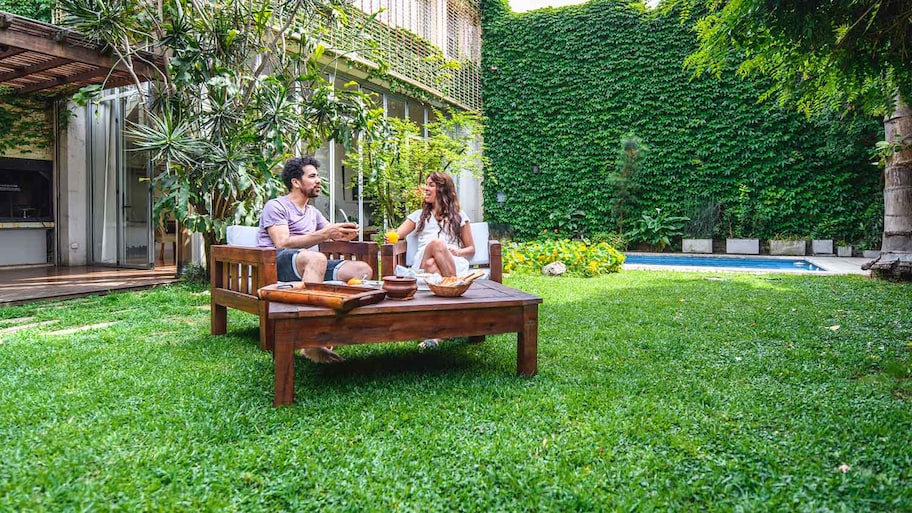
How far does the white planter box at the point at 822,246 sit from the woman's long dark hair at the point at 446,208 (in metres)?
8.97

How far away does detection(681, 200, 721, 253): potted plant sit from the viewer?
10562 mm

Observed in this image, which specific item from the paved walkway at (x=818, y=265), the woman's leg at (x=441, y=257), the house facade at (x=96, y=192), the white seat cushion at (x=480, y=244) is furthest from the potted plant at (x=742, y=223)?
the woman's leg at (x=441, y=257)

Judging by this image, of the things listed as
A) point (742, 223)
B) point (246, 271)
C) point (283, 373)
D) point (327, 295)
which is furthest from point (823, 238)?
point (283, 373)

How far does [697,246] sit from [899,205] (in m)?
4.98

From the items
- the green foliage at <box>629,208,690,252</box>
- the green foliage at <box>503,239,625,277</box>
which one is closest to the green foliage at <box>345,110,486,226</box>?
the green foliage at <box>503,239,625,277</box>

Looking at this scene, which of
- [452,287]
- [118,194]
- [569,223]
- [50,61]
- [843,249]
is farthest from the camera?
[569,223]

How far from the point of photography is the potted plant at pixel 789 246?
9906mm

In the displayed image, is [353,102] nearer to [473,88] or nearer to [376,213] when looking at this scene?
[376,213]

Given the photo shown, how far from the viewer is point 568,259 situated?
6945mm

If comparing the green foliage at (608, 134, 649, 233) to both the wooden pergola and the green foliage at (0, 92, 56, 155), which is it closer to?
the wooden pergola

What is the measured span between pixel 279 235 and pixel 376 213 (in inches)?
198

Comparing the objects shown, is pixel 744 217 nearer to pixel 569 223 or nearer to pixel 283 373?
pixel 569 223

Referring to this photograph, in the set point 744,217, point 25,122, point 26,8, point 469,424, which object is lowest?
point 469,424

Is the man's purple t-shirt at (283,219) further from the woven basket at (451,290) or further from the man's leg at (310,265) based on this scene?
the woven basket at (451,290)
